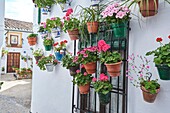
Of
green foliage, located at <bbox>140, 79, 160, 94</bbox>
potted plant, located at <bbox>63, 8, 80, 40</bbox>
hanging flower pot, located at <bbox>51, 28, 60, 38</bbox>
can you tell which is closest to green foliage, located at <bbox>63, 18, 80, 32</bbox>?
potted plant, located at <bbox>63, 8, 80, 40</bbox>

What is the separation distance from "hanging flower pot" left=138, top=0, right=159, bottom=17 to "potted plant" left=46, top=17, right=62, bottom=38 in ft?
6.75

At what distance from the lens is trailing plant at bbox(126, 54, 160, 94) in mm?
2117

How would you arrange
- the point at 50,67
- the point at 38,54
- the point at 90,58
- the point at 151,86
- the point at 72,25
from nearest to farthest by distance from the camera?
the point at 151,86
the point at 90,58
the point at 72,25
the point at 50,67
the point at 38,54

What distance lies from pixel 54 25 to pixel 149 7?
89.9 inches

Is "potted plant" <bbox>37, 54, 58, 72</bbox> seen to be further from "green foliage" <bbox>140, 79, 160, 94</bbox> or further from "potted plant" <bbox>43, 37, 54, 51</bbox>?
"green foliage" <bbox>140, 79, 160, 94</bbox>

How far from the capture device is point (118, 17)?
2203 mm

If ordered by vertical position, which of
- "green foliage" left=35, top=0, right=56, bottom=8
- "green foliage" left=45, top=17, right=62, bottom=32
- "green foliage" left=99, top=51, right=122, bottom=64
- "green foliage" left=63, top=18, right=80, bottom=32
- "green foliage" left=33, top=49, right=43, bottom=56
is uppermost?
"green foliage" left=35, top=0, right=56, bottom=8

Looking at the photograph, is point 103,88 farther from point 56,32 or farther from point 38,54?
point 38,54

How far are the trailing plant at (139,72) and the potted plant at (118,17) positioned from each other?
383mm

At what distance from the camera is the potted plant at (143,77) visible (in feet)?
6.45

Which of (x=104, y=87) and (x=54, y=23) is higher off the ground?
(x=54, y=23)

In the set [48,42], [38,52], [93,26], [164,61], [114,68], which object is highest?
[93,26]

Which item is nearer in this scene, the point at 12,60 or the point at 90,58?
the point at 90,58

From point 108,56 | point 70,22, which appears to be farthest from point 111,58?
point 70,22
